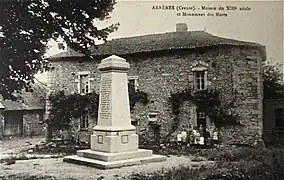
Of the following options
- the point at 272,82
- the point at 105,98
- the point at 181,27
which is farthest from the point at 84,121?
the point at 272,82

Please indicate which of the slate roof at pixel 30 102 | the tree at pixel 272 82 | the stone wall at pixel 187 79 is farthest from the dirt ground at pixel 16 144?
the tree at pixel 272 82

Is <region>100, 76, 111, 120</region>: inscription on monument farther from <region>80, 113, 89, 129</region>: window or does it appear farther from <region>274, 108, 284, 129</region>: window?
<region>274, 108, 284, 129</region>: window

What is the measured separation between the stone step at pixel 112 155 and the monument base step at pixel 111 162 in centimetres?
2

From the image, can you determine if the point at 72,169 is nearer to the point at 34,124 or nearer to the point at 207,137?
the point at 34,124

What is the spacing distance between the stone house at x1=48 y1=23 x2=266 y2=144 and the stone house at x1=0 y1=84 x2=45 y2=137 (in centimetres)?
10

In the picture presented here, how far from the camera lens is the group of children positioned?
7.07 feet

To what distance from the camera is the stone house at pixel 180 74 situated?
6.84 feet

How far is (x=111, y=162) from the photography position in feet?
6.88

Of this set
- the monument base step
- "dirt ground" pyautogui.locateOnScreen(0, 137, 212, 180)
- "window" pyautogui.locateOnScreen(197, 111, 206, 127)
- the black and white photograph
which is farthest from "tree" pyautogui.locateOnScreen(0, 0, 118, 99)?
"window" pyautogui.locateOnScreen(197, 111, 206, 127)

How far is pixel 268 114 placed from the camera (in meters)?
2.14

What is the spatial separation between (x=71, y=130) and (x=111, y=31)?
1.69 feet

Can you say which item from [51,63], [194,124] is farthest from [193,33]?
[51,63]

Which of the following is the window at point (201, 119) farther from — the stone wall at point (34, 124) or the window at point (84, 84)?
the stone wall at point (34, 124)

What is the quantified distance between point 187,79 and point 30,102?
2.49 feet
